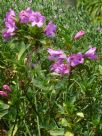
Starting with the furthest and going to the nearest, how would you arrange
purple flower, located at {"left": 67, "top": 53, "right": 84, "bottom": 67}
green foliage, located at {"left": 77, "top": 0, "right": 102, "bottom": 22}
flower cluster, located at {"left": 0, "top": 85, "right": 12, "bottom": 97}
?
green foliage, located at {"left": 77, "top": 0, "right": 102, "bottom": 22} < flower cluster, located at {"left": 0, "top": 85, "right": 12, "bottom": 97} < purple flower, located at {"left": 67, "top": 53, "right": 84, "bottom": 67}

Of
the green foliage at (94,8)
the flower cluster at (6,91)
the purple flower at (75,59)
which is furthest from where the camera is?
the green foliage at (94,8)

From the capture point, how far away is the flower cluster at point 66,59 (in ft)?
7.81

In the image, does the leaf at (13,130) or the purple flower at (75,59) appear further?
the leaf at (13,130)

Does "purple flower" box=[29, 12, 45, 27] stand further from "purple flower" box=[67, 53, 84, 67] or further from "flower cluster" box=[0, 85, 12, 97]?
"flower cluster" box=[0, 85, 12, 97]

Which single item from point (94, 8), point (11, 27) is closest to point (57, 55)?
point (11, 27)

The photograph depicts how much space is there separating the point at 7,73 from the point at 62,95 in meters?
0.51

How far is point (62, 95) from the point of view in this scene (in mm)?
2611

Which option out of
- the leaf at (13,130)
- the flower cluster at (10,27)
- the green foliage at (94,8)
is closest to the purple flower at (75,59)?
the flower cluster at (10,27)

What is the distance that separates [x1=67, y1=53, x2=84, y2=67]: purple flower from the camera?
7.78ft

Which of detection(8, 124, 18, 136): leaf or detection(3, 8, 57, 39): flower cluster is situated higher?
detection(3, 8, 57, 39): flower cluster

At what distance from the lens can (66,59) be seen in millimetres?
2412

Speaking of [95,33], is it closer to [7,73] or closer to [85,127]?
[7,73]

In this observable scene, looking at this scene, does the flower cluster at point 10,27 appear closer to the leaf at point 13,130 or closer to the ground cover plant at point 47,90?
the ground cover plant at point 47,90

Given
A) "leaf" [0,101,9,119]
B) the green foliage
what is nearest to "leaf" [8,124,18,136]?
"leaf" [0,101,9,119]
